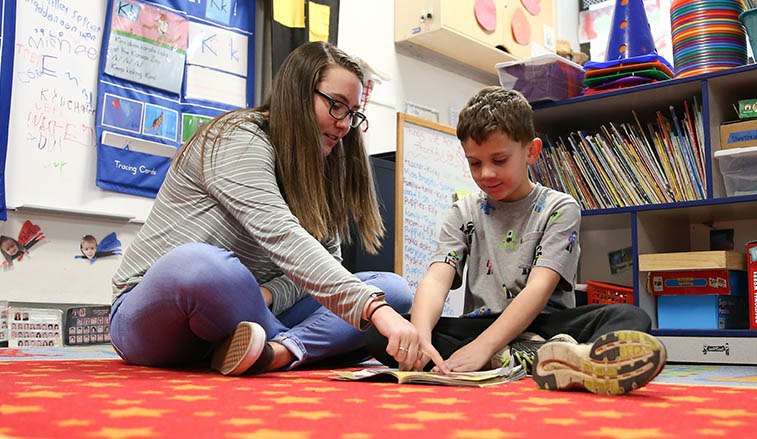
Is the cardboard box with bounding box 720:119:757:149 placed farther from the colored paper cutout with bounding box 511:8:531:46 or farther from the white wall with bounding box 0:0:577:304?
the colored paper cutout with bounding box 511:8:531:46

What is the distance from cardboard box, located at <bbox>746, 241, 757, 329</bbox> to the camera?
5.89 ft

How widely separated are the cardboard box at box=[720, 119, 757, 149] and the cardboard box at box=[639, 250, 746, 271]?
0.96 feet

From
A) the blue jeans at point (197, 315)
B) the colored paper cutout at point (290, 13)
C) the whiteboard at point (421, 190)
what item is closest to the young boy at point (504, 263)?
the blue jeans at point (197, 315)

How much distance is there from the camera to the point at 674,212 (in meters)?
2.00

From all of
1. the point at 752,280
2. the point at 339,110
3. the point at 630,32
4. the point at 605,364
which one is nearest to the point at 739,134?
the point at 752,280

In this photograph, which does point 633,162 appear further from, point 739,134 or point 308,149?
point 308,149

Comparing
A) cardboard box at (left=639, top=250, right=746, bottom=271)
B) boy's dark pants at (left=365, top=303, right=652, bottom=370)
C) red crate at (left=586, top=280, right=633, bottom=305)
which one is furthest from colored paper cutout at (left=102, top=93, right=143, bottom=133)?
cardboard box at (left=639, top=250, right=746, bottom=271)

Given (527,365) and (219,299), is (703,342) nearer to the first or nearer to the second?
(527,365)

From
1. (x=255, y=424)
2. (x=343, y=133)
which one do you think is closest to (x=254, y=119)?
(x=343, y=133)

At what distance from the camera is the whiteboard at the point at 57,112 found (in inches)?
83.8

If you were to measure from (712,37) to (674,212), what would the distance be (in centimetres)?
55

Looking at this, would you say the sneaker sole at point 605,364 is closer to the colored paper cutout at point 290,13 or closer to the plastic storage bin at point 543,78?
the plastic storage bin at point 543,78

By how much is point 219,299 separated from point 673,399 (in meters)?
0.67

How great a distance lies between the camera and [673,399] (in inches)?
33.7
